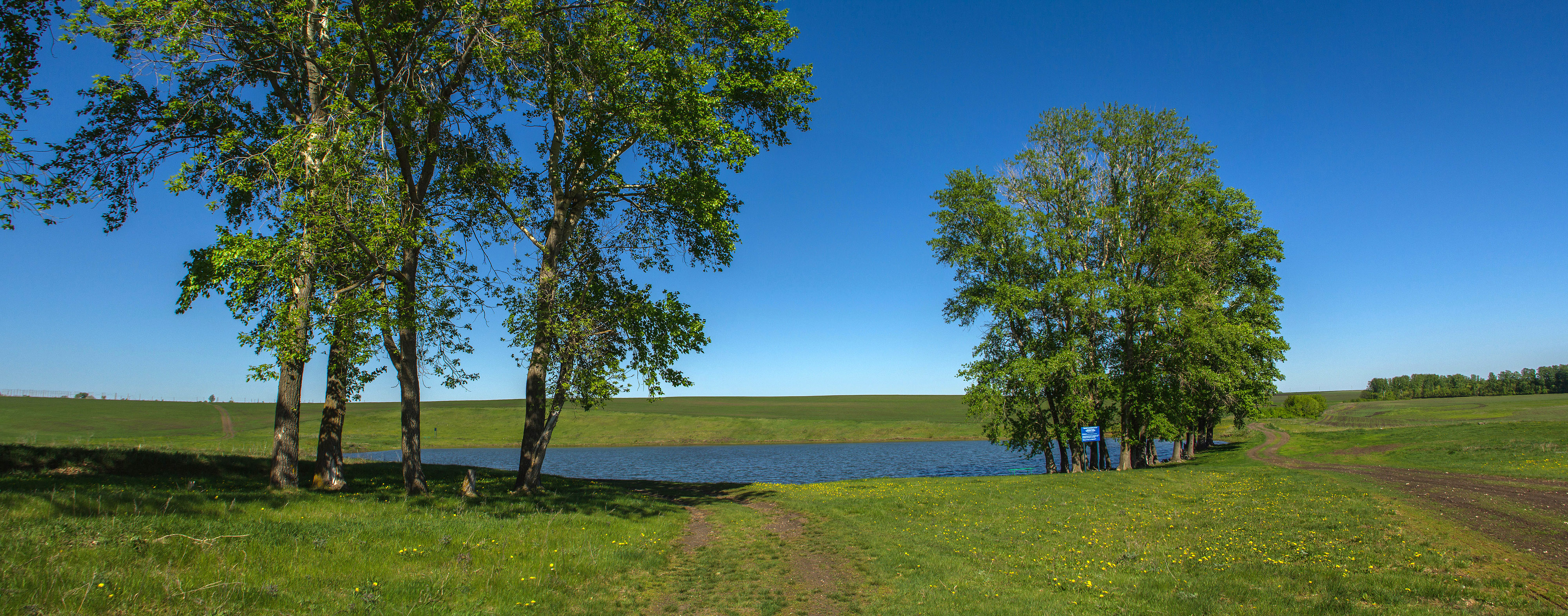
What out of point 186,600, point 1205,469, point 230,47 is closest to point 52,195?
point 230,47

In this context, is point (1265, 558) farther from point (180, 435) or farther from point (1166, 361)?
point (180, 435)

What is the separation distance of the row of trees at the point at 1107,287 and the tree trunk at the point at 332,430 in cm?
2605

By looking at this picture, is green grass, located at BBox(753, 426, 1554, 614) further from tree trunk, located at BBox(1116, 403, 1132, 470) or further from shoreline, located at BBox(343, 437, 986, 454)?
shoreline, located at BBox(343, 437, 986, 454)

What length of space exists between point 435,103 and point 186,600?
14.0 metres

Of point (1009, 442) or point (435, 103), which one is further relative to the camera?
point (1009, 442)

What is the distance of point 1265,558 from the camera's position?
12328 mm

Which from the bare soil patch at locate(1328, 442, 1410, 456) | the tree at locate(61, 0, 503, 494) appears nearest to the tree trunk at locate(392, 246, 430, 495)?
the tree at locate(61, 0, 503, 494)

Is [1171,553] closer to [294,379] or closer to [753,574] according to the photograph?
[753,574]

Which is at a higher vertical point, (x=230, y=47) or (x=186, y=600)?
(x=230, y=47)

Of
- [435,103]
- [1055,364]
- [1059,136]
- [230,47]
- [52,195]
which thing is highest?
[1059,136]

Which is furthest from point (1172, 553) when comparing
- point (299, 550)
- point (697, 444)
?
point (697, 444)

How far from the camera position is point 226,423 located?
98.1 meters

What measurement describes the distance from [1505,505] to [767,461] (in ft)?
168

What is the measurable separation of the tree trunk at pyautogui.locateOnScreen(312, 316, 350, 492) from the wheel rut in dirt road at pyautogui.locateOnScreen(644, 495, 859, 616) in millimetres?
10555
